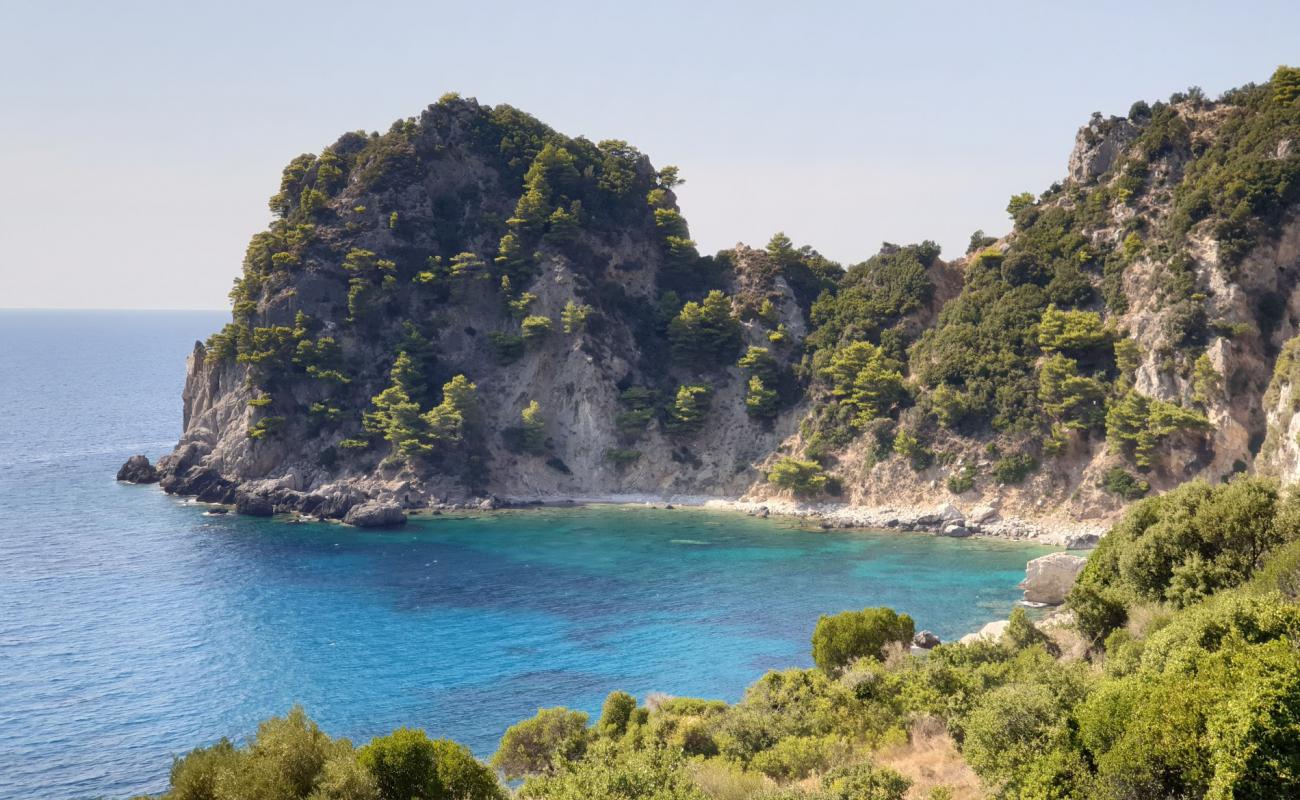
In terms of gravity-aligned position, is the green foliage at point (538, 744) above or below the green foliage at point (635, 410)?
below

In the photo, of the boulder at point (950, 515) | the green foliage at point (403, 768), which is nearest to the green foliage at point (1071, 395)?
the boulder at point (950, 515)

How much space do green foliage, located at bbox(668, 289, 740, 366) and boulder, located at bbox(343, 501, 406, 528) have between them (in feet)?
105

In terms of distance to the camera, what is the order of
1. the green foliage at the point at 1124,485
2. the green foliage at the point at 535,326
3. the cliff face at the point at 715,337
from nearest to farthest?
the green foliage at the point at 1124,485, the cliff face at the point at 715,337, the green foliage at the point at 535,326

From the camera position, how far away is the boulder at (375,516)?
271 feet

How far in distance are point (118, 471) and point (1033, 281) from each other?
91.6 meters

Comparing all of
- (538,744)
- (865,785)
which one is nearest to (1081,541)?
(538,744)

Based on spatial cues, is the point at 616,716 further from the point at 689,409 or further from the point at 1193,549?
the point at 689,409

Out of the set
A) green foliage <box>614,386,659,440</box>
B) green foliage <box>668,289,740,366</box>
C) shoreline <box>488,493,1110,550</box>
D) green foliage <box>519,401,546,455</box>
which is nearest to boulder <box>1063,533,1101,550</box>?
shoreline <box>488,493,1110,550</box>

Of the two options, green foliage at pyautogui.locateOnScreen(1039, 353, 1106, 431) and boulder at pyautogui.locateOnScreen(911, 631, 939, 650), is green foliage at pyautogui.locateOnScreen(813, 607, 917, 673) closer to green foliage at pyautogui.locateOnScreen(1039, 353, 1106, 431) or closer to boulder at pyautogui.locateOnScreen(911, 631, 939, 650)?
boulder at pyautogui.locateOnScreen(911, 631, 939, 650)

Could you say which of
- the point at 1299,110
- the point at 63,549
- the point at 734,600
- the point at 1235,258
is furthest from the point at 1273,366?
the point at 63,549

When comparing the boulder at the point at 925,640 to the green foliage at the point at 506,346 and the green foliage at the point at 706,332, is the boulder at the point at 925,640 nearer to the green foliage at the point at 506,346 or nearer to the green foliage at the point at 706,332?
the green foliage at the point at 706,332

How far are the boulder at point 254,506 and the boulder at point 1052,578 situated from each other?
62.8m

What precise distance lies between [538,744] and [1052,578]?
34723 mm

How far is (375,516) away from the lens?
82.6 metres
